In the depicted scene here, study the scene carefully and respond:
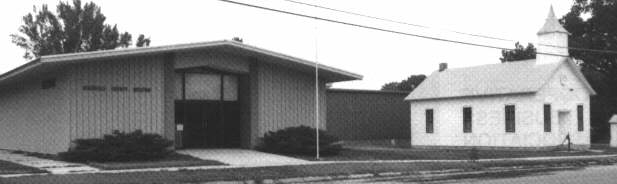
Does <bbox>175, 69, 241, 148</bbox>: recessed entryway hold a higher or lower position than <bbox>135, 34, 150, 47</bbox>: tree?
lower

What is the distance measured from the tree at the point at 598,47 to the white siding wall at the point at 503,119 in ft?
45.3

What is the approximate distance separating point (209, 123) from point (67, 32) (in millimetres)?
48614

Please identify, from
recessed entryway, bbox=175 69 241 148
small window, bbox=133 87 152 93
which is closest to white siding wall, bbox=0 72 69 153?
small window, bbox=133 87 152 93

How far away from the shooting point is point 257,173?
65.2 feet

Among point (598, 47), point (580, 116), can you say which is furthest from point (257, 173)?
point (598, 47)

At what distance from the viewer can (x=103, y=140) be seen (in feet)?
76.9

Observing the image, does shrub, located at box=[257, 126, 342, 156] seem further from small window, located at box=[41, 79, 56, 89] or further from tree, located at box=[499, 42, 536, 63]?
tree, located at box=[499, 42, 536, 63]

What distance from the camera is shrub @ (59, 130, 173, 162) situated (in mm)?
23016

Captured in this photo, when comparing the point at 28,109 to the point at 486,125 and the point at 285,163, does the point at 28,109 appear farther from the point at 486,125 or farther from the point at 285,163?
the point at 486,125

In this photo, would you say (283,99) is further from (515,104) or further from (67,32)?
(67,32)

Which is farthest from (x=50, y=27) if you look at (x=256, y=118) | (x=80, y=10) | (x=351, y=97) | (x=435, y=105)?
(x=256, y=118)

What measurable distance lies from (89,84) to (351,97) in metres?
21.0

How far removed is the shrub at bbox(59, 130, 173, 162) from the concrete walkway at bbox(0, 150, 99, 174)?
0.63 metres

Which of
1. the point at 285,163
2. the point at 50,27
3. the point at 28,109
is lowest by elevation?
the point at 285,163
